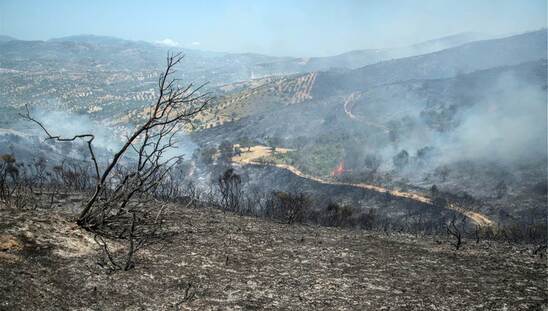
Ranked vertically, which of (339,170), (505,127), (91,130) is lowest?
(91,130)

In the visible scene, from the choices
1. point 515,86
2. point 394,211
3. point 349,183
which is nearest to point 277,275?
point 394,211

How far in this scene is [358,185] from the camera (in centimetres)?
7869

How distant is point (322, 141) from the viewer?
11469 centimetres

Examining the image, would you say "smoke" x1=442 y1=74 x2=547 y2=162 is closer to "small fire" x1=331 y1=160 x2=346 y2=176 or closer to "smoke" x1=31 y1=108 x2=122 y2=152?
"small fire" x1=331 y1=160 x2=346 y2=176

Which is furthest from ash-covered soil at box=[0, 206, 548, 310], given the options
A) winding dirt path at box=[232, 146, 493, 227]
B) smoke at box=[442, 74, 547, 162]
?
smoke at box=[442, 74, 547, 162]

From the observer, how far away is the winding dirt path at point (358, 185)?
199 ft

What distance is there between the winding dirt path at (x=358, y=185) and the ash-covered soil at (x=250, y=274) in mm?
40767

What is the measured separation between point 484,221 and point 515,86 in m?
96.3

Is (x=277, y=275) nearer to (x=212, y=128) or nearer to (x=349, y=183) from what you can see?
(x=349, y=183)

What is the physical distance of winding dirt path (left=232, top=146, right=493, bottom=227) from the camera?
199ft

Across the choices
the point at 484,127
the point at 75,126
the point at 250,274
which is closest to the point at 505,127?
the point at 484,127

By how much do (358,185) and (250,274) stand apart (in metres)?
66.8

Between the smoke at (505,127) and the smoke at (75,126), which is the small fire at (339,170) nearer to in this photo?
the smoke at (505,127)

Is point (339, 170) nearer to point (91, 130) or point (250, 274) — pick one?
point (250, 274)
